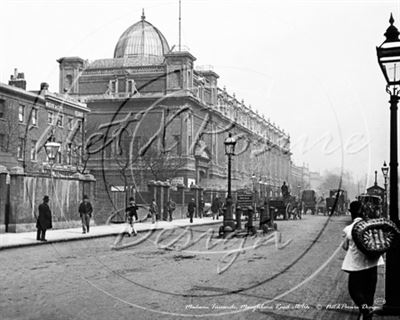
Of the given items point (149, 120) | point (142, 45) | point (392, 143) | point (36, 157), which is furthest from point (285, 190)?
point (142, 45)

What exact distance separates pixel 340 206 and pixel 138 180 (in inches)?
753

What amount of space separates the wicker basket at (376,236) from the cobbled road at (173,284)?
1.33 metres

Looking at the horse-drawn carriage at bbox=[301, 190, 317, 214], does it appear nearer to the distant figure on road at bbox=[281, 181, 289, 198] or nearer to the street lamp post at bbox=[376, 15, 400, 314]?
the distant figure on road at bbox=[281, 181, 289, 198]

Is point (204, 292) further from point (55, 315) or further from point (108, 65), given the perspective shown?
point (108, 65)

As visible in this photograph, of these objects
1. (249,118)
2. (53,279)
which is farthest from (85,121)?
(53,279)

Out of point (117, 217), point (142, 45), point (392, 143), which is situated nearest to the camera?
point (392, 143)

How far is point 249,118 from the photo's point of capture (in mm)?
20156

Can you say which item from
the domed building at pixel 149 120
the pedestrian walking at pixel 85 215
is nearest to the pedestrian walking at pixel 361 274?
the pedestrian walking at pixel 85 215

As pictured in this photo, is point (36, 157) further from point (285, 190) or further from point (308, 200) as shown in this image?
point (308, 200)

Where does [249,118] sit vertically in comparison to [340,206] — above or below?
above

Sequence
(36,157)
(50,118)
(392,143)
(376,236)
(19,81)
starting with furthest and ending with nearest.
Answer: (50,118), (36,157), (19,81), (392,143), (376,236)

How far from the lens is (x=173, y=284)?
393 inches

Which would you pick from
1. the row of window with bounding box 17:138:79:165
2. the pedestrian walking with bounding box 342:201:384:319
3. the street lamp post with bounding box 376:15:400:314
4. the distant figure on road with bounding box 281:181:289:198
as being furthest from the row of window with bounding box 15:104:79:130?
Result: the pedestrian walking with bounding box 342:201:384:319

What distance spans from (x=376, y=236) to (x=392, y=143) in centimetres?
192
